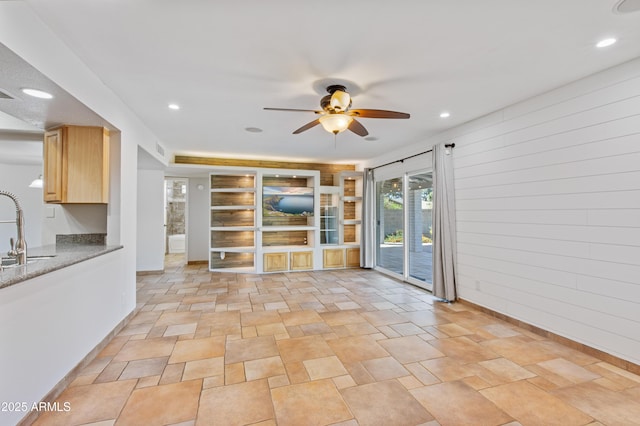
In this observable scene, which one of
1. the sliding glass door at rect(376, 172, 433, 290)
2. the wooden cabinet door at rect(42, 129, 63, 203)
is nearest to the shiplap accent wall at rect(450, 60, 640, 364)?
the sliding glass door at rect(376, 172, 433, 290)

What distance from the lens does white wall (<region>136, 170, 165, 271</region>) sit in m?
6.18

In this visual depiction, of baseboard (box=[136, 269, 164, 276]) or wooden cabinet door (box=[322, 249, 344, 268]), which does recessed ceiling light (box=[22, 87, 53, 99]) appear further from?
wooden cabinet door (box=[322, 249, 344, 268])

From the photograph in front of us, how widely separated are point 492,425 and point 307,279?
14.2 ft

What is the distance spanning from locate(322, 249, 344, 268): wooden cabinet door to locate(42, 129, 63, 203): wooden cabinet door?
501cm

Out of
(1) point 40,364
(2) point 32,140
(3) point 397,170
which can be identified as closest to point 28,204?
(2) point 32,140

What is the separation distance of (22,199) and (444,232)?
7952 mm

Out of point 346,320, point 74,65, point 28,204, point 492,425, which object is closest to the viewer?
point 492,425

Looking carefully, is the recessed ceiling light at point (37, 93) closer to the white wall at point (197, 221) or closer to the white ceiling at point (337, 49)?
the white ceiling at point (337, 49)

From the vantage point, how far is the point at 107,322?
300 centimetres

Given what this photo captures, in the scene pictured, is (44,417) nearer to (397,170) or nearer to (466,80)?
(466,80)

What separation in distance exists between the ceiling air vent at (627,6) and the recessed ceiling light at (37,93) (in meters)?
4.16

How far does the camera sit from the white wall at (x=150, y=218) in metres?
6.18

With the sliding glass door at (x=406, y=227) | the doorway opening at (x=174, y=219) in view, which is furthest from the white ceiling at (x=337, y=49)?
the doorway opening at (x=174, y=219)

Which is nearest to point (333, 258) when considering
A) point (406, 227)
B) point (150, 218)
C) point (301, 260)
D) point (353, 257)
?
point (353, 257)
